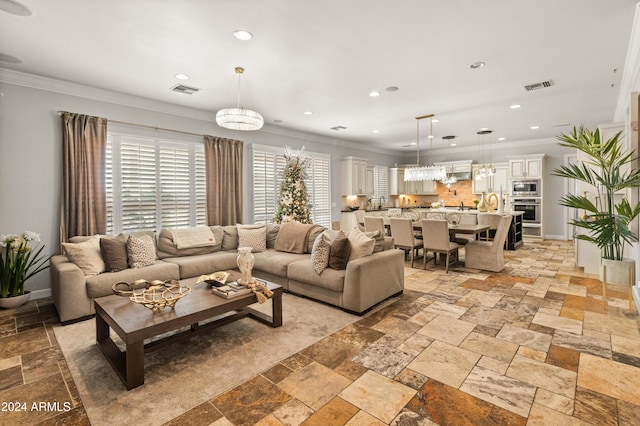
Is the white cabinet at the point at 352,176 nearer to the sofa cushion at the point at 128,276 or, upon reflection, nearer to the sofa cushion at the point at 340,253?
the sofa cushion at the point at 340,253

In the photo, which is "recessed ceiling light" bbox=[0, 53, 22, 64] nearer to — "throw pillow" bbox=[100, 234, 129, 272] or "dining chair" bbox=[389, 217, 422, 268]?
"throw pillow" bbox=[100, 234, 129, 272]

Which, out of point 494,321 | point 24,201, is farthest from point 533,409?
point 24,201

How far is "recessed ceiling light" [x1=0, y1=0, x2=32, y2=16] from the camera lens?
8.50 feet

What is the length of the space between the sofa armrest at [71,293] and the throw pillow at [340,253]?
2.79 m

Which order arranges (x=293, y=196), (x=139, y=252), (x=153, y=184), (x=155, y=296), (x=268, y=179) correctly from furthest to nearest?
1. (x=268, y=179)
2. (x=293, y=196)
3. (x=153, y=184)
4. (x=139, y=252)
5. (x=155, y=296)

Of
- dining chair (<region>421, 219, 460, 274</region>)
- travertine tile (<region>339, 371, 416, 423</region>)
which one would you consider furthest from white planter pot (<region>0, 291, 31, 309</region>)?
dining chair (<region>421, 219, 460, 274</region>)

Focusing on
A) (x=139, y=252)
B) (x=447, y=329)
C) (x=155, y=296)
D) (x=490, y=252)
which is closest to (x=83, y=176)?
(x=139, y=252)

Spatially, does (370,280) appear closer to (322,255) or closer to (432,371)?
(322,255)

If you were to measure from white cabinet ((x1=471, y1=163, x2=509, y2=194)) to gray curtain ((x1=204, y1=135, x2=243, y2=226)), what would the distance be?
23.0 ft

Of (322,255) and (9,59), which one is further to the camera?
(322,255)

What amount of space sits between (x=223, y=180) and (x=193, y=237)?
1.40 meters

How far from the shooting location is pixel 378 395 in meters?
2.18

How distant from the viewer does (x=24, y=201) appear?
4.13 metres

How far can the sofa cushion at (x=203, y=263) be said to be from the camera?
14.5 feet
